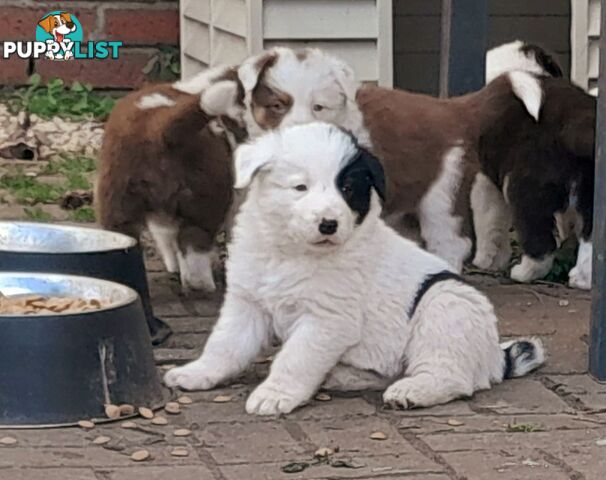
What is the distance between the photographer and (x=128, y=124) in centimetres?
585

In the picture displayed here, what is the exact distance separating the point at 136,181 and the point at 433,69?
395cm

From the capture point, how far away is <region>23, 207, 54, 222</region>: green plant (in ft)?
22.9

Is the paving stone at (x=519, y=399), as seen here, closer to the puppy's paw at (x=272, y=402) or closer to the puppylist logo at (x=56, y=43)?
the puppy's paw at (x=272, y=402)

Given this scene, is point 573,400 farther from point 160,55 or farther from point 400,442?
point 160,55

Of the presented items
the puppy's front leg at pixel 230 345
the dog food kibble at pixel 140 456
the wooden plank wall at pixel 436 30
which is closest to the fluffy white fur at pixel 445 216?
the puppy's front leg at pixel 230 345

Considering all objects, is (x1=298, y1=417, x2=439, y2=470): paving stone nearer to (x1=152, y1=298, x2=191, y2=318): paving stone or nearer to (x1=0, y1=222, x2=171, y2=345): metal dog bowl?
(x1=0, y1=222, x2=171, y2=345): metal dog bowl

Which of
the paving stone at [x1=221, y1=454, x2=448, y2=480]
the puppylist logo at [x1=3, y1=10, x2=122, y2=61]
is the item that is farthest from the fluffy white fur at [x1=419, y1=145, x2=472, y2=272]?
the puppylist logo at [x1=3, y1=10, x2=122, y2=61]

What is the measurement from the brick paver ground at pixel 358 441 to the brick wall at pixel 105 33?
4543 mm

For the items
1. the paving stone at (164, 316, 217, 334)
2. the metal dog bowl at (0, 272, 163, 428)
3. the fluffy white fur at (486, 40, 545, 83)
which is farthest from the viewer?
the fluffy white fur at (486, 40, 545, 83)

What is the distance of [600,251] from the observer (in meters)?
4.71

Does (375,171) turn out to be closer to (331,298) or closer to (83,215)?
(331,298)

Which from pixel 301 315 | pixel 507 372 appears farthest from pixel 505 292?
pixel 301 315

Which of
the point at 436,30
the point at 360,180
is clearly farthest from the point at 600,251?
the point at 436,30

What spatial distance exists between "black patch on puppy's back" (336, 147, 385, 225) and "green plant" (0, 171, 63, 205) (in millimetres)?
3325
